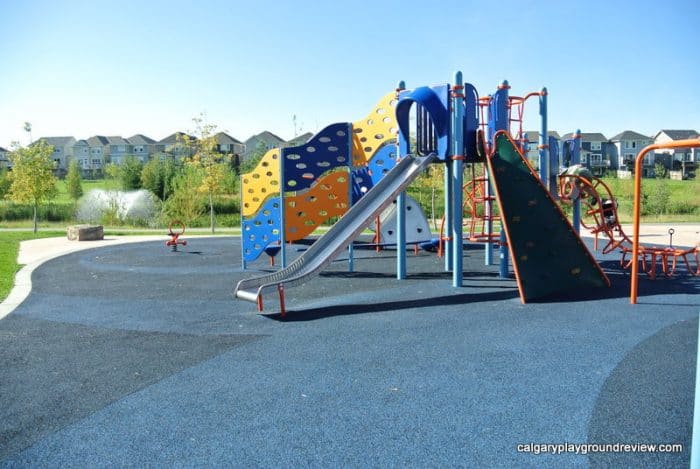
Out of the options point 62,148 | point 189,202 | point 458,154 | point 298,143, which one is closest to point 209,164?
point 189,202

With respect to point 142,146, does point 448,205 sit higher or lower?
lower

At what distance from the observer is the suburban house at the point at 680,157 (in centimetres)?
6512

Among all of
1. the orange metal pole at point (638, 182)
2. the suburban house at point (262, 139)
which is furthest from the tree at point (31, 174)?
the suburban house at point (262, 139)

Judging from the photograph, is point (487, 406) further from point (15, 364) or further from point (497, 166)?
point (497, 166)

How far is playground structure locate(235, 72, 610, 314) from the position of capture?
324 inches

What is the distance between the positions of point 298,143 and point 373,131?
5220 centimetres

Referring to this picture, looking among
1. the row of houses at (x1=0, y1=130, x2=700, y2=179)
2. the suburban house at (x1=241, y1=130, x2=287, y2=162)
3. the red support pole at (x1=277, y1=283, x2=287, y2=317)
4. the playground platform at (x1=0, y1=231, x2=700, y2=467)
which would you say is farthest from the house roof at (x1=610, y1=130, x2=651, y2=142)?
the red support pole at (x1=277, y1=283, x2=287, y2=317)

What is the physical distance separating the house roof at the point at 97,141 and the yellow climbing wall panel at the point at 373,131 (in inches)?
3750

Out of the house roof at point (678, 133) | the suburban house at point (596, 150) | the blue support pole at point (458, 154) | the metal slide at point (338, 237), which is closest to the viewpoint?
the metal slide at point (338, 237)

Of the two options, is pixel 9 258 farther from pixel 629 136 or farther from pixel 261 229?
pixel 629 136

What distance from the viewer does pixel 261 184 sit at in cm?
1205

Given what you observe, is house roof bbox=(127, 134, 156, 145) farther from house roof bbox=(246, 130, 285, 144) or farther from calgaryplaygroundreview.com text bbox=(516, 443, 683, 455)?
calgaryplaygroundreview.com text bbox=(516, 443, 683, 455)

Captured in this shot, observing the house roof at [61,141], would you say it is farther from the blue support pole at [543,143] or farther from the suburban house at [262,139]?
the blue support pole at [543,143]

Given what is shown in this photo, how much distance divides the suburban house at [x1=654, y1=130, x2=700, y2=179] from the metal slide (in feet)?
205
